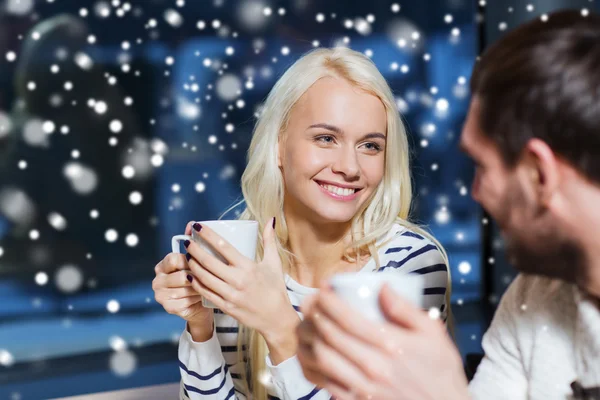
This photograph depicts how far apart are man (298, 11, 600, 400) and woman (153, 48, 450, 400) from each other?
0.51m

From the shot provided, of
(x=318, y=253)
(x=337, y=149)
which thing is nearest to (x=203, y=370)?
(x=318, y=253)

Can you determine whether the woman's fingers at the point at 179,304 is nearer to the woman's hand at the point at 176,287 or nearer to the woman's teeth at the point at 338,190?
the woman's hand at the point at 176,287

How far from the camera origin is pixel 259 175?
5.11 feet

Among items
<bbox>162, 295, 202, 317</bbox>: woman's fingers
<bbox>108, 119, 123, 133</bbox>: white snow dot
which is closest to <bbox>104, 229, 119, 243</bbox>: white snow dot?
<bbox>108, 119, 123, 133</bbox>: white snow dot

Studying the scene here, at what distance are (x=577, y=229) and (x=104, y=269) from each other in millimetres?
2671

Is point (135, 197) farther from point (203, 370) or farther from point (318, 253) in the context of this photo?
point (203, 370)

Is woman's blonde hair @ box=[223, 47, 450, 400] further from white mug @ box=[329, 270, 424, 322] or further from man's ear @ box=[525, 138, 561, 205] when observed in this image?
white mug @ box=[329, 270, 424, 322]

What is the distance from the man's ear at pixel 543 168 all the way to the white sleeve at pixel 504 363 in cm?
26

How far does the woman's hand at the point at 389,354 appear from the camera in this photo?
553mm

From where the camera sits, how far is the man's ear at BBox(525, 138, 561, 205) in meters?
0.66

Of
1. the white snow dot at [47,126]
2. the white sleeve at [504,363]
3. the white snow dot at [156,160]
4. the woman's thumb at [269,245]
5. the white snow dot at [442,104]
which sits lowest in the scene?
the white sleeve at [504,363]

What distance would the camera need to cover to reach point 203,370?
1.18m

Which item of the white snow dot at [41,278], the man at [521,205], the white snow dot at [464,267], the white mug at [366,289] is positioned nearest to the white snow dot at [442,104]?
the white snow dot at [464,267]

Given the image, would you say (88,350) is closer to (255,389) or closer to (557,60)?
(255,389)
